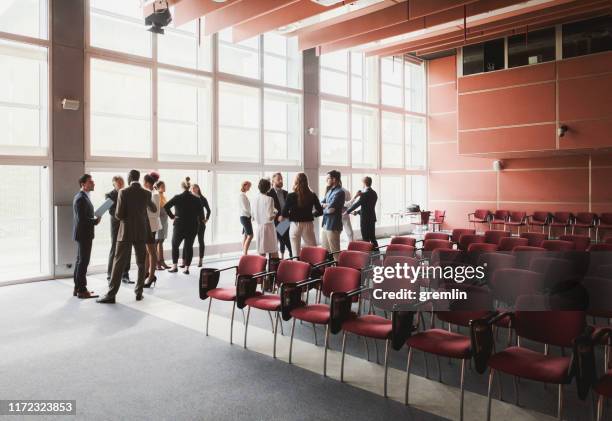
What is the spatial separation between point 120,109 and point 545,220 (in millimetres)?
11137

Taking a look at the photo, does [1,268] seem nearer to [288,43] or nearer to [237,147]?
[237,147]

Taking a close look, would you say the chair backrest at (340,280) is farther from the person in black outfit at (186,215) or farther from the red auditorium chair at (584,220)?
the red auditorium chair at (584,220)

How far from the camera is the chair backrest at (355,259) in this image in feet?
17.3

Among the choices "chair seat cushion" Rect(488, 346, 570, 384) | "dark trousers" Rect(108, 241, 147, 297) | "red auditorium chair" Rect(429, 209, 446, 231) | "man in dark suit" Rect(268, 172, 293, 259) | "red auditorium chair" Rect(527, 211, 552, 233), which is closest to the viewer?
"chair seat cushion" Rect(488, 346, 570, 384)

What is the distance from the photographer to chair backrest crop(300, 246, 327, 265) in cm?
570

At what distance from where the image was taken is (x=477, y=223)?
1516cm

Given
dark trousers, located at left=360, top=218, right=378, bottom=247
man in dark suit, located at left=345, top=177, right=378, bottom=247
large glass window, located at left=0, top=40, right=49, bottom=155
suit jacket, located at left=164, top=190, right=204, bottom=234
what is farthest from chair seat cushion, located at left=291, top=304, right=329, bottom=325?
large glass window, located at left=0, top=40, right=49, bottom=155

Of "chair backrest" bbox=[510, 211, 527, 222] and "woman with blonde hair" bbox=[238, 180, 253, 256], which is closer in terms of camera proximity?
"woman with blonde hair" bbox=[238, 180, 253, 256]

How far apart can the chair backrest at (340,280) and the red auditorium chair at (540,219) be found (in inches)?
403

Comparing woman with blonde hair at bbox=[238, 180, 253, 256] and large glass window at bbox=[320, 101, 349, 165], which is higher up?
large glass window at bbox=[320, 101, 349, 165]

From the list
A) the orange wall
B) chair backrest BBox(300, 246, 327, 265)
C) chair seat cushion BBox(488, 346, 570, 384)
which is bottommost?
chair seat cushion BBox(488, 346, 570, 384)

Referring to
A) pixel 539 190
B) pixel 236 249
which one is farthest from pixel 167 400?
pixel 539 190

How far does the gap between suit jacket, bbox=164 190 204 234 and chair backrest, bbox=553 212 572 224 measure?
9897 mm

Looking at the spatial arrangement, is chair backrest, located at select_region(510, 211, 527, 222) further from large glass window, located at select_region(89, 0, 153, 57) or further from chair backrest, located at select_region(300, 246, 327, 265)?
large glass window, located at select_region(89, 0, 153, 57)
